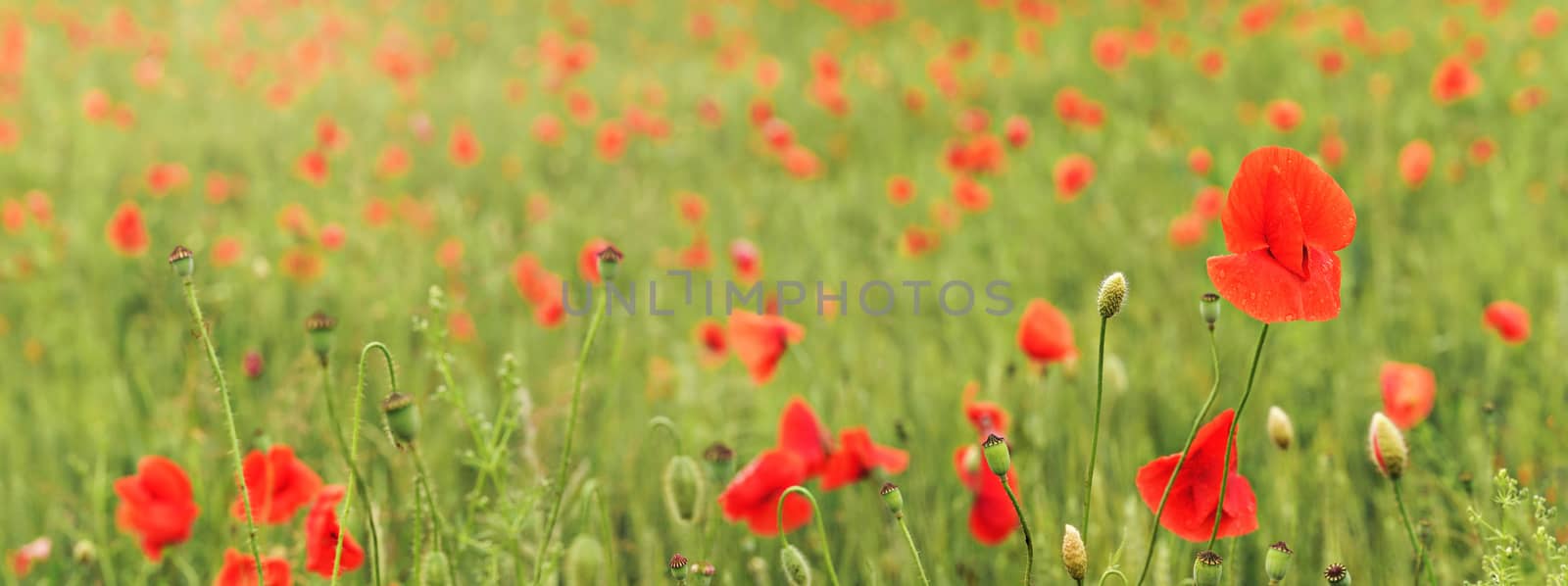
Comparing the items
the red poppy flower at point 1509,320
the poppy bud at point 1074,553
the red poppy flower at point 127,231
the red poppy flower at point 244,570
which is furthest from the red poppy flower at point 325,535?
the red poppy flower at point 1509,320

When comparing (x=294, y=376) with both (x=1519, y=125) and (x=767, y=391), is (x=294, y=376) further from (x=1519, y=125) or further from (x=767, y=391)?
(x=1519, y=125)

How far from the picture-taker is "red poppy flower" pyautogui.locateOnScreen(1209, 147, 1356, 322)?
31.8 inches

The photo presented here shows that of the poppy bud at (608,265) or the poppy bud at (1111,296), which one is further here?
the poppy bud at (608,265)

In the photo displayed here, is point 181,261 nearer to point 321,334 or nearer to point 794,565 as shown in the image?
point 321,334

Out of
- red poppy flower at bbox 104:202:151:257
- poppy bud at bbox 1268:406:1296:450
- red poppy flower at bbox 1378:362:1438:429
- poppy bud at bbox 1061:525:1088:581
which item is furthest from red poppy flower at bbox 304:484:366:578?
red poppy flower at bbox 104:202:151:257

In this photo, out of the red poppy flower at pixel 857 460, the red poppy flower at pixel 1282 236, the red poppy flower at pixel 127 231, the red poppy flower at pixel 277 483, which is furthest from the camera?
the red poppy flower at pixel 127 231

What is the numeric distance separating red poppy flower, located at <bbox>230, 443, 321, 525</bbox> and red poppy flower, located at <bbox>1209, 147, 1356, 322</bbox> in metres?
0.96

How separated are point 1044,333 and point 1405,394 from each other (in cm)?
45

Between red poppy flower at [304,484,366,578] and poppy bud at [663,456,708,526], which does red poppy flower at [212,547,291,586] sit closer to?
red poppy flower at [304,484,366,578]

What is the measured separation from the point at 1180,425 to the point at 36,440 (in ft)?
6.32

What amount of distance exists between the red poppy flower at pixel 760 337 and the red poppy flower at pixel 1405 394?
0.76 meters

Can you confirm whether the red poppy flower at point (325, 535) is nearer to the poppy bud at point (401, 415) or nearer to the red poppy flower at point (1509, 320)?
the poppy bud at point (401, 415)

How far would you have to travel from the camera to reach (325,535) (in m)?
1.07

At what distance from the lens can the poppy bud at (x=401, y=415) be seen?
83 centimetres
